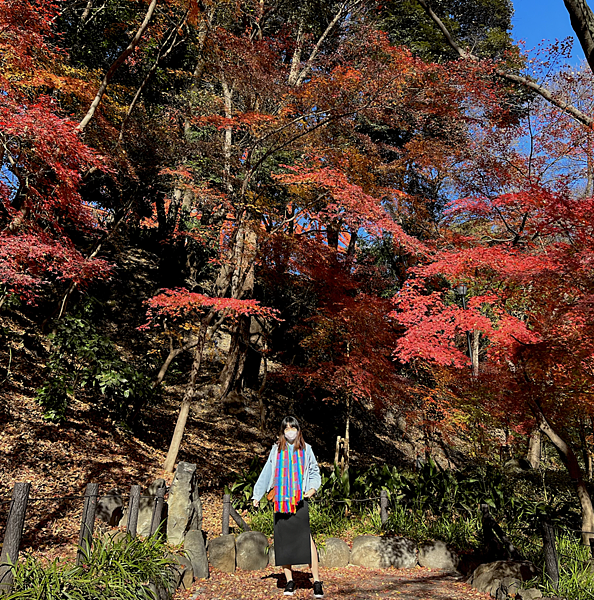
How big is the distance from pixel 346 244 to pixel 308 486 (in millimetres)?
12499

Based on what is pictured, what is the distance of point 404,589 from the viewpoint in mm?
4770

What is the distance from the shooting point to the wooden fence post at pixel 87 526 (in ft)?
11.8

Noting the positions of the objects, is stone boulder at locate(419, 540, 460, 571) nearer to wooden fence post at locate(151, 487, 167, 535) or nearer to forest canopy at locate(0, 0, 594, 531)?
forest canopy at locate(0, 0, 594, 531)

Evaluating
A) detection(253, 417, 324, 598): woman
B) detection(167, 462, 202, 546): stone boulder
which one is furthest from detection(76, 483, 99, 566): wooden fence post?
detection(167, 462, 202, 546): stone boulder

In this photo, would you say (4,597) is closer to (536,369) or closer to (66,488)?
(66,488)

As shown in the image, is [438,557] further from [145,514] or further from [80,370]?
[80,370]

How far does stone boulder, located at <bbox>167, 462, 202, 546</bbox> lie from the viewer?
521cm

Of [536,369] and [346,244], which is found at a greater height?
Answer: [346,244]

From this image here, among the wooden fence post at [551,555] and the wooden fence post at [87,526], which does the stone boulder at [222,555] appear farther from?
the wooden fence post at [551,555]

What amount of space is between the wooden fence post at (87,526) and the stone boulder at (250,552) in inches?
83.8

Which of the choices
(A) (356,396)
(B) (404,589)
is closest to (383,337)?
(A) (356,396)

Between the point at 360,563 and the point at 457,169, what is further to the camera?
the point at 457,169

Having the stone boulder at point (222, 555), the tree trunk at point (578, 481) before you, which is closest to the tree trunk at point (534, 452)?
the tree trunk at point (578, 481)

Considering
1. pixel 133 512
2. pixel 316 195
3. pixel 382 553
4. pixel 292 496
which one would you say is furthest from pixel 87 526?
pixel 316 195
